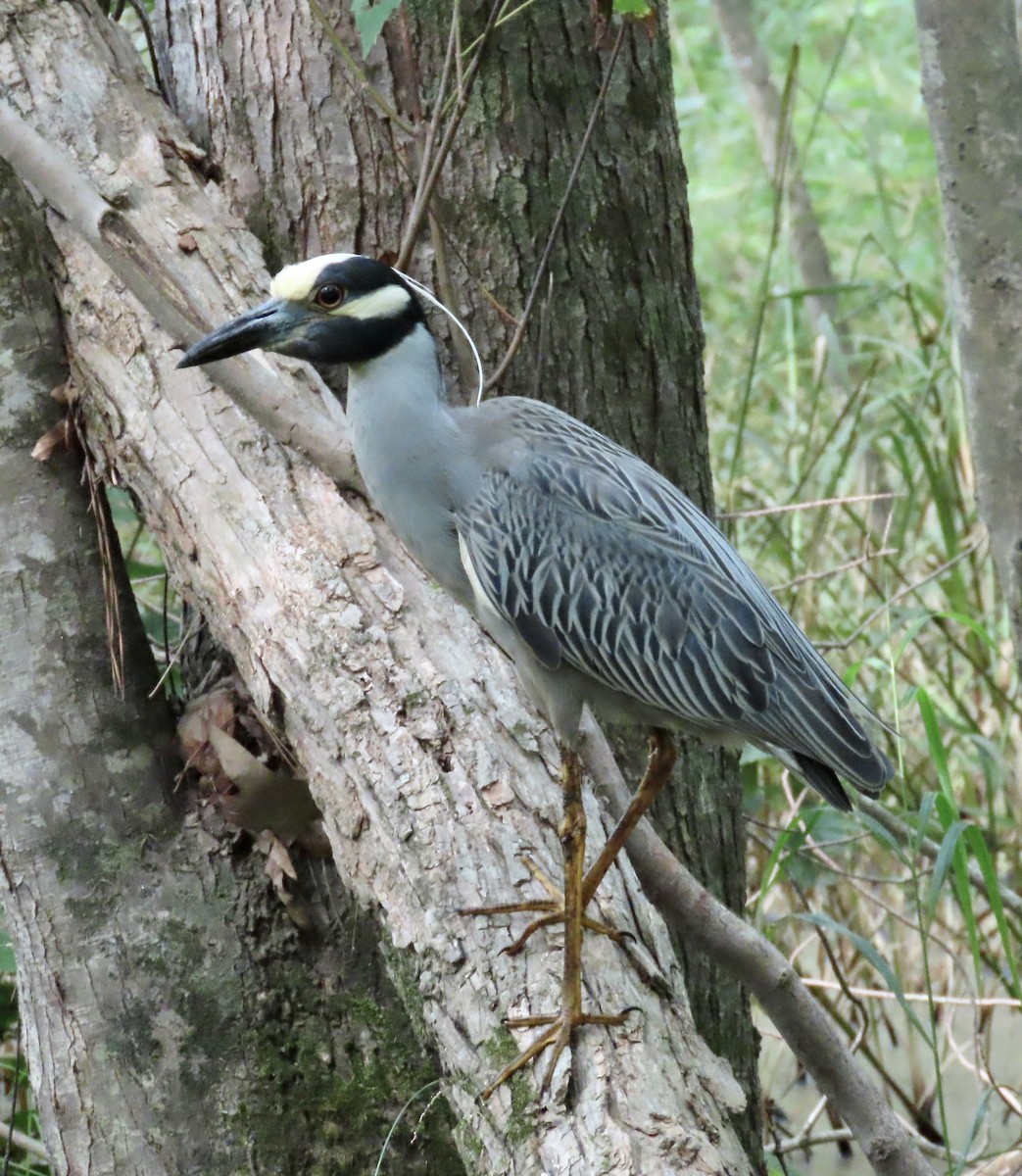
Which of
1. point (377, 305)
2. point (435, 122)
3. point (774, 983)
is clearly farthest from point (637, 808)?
point (435, 122)

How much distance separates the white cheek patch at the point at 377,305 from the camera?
7.79 ft

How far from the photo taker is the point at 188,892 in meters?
2.65

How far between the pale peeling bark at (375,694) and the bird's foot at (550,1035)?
0.02 metres

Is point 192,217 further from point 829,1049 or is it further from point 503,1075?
point 829,1049

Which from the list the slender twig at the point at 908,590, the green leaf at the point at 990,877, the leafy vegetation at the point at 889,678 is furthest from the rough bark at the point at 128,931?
the slender twig at the point at 908,590

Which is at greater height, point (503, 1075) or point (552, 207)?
point (552, 207)

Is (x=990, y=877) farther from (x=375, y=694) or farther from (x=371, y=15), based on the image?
(x=371, y=15)

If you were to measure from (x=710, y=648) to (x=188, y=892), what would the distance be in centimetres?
111

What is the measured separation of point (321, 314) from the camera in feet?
7.77

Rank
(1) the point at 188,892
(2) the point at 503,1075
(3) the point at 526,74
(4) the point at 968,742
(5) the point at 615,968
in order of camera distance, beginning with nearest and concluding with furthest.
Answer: (2) the point at 503,1075 < (5) the point at 615,968 < (1) the point at 188,892 < (3) the point at 526,74 < (4) the point at 968,742

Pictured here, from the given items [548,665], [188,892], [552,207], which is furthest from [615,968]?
[552,207]

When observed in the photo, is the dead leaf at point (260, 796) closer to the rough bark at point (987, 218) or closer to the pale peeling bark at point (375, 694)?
the pale peeling bark at point (375, 694)

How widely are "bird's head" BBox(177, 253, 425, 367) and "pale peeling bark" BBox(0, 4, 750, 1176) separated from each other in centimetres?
23

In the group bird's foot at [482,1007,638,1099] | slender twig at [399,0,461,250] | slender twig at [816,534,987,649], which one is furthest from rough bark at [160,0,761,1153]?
bird's foot at [482,1007,638,1099]
